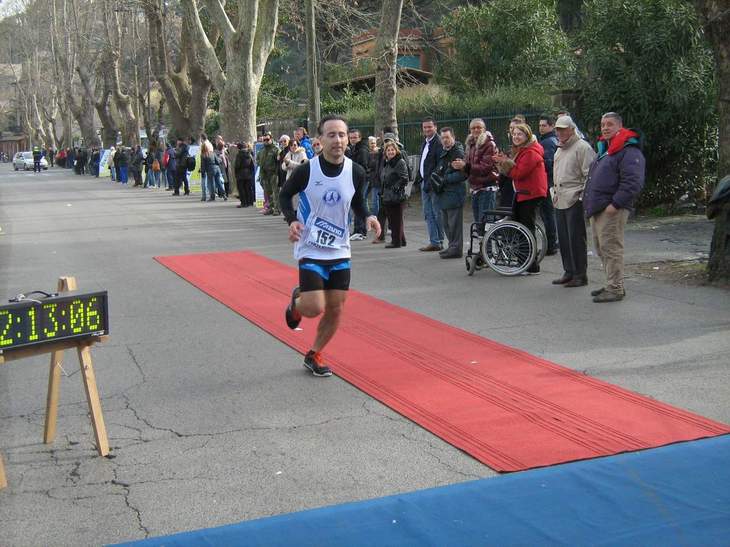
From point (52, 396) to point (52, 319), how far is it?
731mm

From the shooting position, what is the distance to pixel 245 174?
2512cm

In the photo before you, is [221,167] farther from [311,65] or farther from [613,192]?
[613,192]

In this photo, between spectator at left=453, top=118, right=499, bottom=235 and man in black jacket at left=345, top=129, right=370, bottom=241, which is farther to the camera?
man in black jacket at left=345, top=129, right=370, bottom=241

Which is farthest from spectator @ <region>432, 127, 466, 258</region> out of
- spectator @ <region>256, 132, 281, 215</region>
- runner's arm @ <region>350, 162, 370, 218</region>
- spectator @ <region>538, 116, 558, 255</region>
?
spectator @ <region>256, 132, 281, 215</region>

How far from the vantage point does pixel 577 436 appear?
5.67m

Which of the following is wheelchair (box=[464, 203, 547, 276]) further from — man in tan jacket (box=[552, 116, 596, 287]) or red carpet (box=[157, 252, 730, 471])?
red carpet (box=[157, 252, 730, 471])

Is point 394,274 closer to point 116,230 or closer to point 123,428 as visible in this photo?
point 123,428

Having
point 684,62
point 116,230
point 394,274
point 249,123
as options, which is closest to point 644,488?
point 394,274

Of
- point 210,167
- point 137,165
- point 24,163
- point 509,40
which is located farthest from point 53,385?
point 24,163

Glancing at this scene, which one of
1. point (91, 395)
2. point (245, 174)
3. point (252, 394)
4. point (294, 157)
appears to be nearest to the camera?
point (91, 395)

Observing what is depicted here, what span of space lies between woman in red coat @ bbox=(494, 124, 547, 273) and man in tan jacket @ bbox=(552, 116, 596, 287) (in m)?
0.58

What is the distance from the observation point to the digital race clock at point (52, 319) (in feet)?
16.5

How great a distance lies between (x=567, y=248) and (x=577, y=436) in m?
5.79

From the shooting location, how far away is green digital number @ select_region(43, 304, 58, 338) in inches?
203
